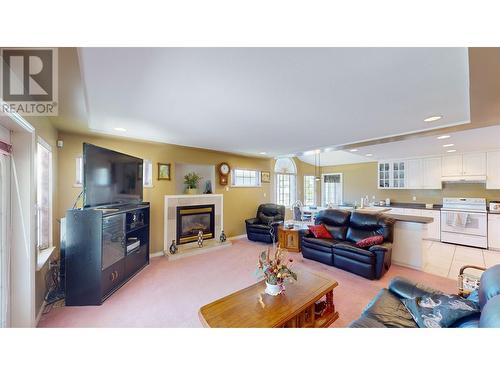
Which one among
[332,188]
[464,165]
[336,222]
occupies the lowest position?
[336,222]

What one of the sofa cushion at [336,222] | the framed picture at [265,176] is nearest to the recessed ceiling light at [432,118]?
the sofa cushion at [336,222]

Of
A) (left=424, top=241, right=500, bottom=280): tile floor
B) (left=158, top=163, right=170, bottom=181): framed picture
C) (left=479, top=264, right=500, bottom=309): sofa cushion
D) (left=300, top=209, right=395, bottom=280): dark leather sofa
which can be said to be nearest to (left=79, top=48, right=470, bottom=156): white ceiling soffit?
(left=158, top=163, right=170, bottom=181): framed picture

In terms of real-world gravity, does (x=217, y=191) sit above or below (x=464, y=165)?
below

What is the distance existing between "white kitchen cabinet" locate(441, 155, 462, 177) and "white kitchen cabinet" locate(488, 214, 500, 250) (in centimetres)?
120

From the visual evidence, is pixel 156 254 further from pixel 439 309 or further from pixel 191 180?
pixel 439 309

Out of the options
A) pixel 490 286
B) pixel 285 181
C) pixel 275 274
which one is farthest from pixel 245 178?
pixel 490 286

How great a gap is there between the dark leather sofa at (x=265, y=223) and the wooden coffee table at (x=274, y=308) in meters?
2.65

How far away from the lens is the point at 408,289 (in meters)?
1.73

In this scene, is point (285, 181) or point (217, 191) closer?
point (217, 191)

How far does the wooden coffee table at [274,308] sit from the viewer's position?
55.1 inches

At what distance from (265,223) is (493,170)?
548cm

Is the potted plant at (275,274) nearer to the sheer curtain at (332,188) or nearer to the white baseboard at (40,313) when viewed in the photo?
the white baseboard at (40,313)
